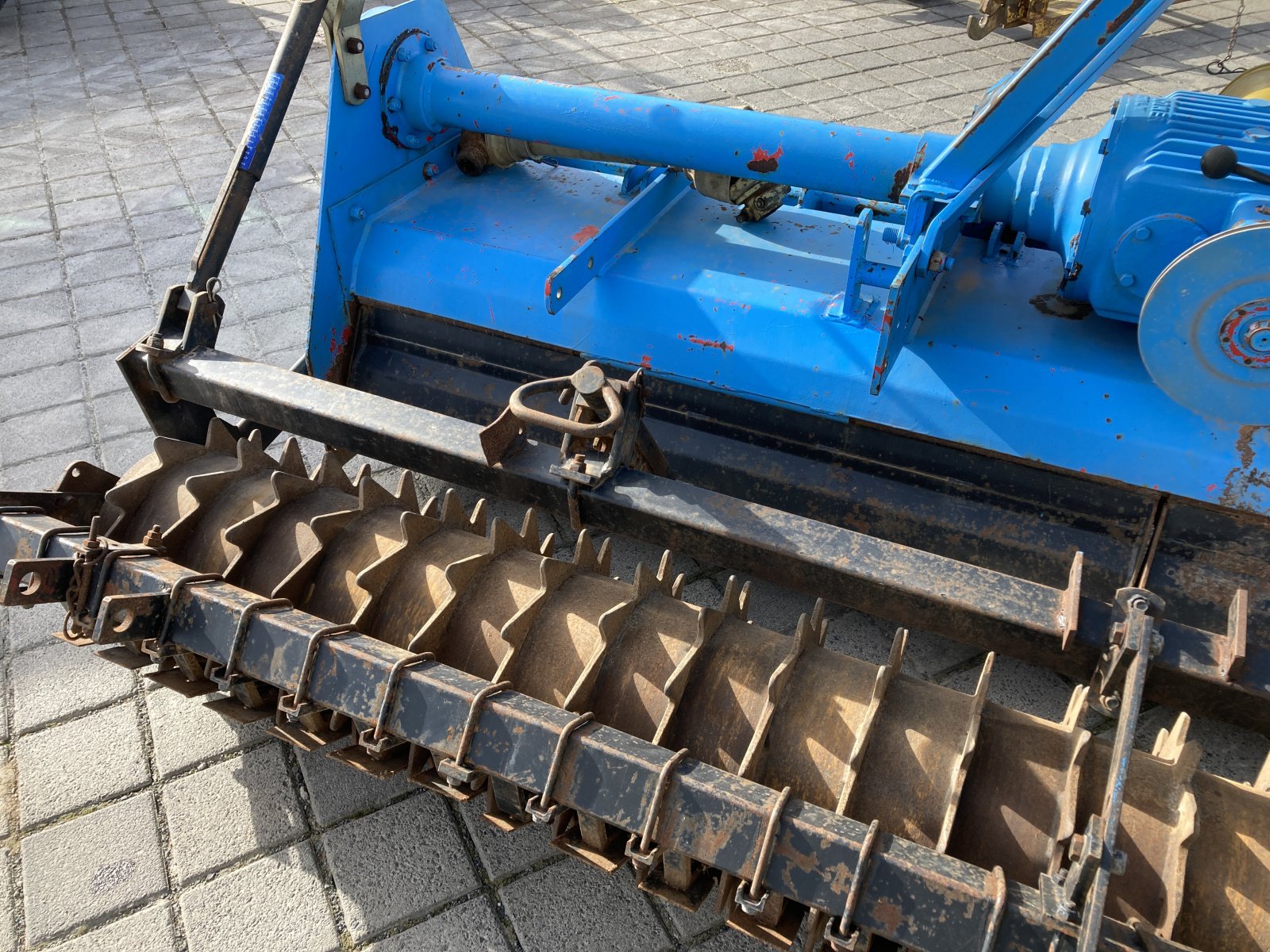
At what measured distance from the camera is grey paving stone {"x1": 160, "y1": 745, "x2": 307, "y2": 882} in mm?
2162

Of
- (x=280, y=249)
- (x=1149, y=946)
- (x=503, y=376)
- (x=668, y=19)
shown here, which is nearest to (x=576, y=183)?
(x=503, y=376)

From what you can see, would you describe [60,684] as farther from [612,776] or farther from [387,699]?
[612,776]

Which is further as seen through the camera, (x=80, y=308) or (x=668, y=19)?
(x=668, y=19)

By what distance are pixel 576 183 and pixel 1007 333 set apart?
63.5 inches

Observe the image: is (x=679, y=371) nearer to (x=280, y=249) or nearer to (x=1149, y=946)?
(x=1149, y=946)

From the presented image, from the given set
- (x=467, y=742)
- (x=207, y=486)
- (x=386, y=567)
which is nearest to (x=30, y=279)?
(x=207, y=486)

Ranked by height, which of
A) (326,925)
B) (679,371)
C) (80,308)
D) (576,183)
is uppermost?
(576,183)

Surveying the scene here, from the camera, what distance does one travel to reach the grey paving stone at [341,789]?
2.24m

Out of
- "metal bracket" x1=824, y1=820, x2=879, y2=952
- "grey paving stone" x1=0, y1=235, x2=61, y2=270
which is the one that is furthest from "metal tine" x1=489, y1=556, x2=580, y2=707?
"grey paving stone" x1=0, y1=235, x2=61, y2=270

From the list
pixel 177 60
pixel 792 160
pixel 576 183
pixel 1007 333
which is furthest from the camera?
pixel 177 60

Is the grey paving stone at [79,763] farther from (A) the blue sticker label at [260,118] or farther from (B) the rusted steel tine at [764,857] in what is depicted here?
(B) the rusted steel tine at [764,857]

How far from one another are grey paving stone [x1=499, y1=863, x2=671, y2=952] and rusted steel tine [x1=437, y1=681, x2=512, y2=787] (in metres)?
0.64

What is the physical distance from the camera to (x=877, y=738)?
61.9 inches

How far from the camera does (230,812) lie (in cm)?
224
